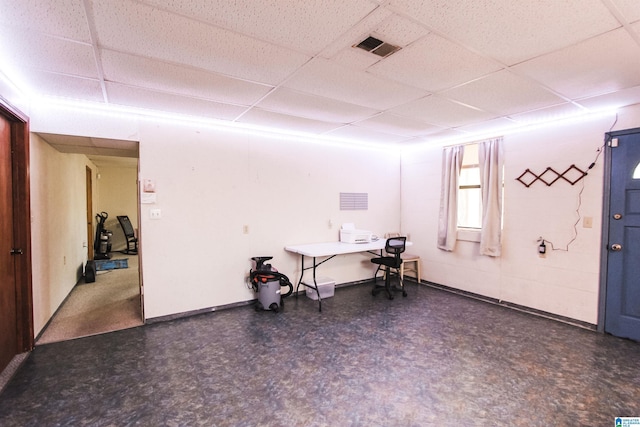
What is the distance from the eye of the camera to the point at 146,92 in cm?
276

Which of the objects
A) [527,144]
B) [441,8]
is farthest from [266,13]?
[527,144]

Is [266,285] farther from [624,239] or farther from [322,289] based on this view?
[624,239]

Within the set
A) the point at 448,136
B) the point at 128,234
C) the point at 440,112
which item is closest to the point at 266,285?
the point at 440,112

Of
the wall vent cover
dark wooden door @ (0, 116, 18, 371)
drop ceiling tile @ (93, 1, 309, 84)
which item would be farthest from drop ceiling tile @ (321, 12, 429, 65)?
the wall vent cover

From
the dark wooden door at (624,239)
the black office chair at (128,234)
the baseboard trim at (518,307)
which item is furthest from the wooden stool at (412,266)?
the black office chair at (128,234)

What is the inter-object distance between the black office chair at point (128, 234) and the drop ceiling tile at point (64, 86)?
245 inches

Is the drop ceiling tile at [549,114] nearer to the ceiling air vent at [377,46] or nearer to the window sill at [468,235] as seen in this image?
the window sill at [468,235]

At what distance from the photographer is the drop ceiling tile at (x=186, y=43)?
1.66 metres

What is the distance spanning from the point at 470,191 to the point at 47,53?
5.07 metres

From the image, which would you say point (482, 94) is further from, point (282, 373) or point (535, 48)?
point (282, 373)

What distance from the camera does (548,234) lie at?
12.2 feet

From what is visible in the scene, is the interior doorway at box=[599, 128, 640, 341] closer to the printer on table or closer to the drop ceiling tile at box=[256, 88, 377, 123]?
the drop ceiling tile at box=[256, 88, 377, 123]

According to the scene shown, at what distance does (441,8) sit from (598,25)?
96 cm

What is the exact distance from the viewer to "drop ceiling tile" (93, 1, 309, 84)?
1661mm
